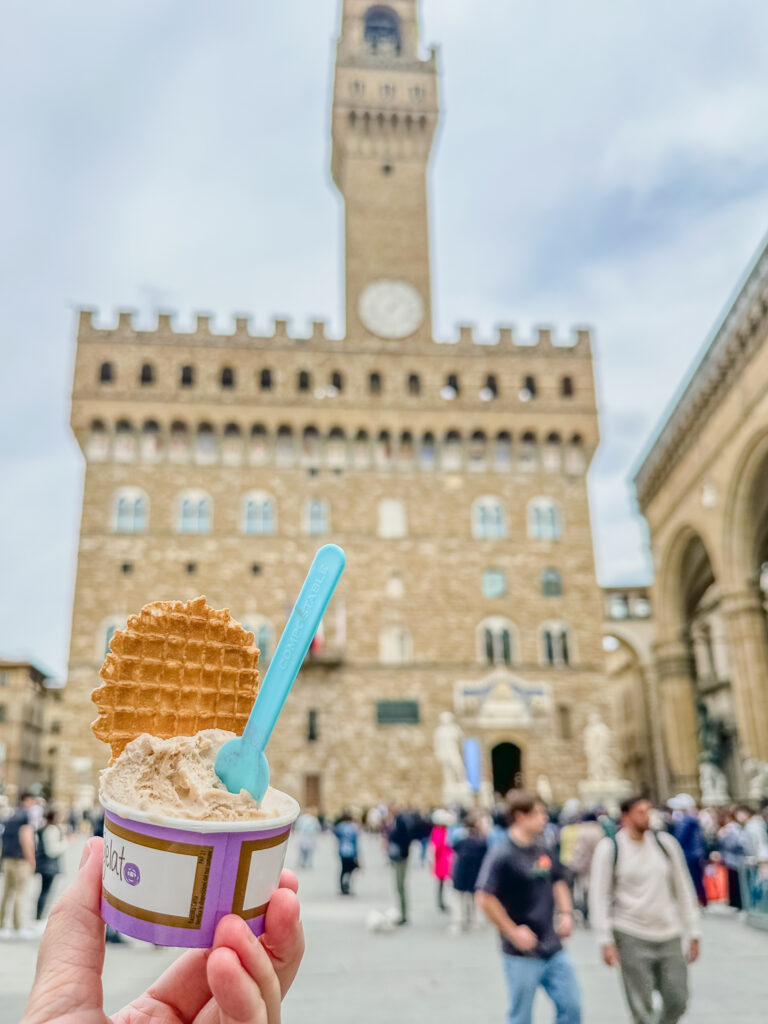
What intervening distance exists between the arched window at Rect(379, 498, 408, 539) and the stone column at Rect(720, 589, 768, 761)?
1182cm

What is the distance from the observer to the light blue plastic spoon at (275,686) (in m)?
1.51

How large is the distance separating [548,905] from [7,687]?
52545 mm

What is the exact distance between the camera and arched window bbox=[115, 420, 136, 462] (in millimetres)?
30625

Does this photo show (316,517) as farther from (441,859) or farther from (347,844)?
(441,859)

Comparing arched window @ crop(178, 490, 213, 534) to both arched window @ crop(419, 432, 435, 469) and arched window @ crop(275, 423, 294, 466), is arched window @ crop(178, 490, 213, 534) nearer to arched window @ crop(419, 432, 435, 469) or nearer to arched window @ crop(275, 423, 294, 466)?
arched window @ crop(275, 423, 294, 466)

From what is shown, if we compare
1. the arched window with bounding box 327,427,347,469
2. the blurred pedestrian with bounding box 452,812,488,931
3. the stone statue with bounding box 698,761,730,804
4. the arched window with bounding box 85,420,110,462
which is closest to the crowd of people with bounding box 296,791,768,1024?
the blurred pedestrian with bounding box 452,812,488,931

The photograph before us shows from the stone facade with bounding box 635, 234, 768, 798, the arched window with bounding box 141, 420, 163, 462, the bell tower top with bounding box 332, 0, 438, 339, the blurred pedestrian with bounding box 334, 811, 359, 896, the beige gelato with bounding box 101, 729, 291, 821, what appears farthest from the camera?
the bell tower top with bounding box 332, 0, 438, 339

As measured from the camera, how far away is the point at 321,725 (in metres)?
28.9

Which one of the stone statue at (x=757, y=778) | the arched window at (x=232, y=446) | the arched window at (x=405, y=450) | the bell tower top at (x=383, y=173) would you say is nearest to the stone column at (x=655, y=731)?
the stone statue at (x=757, y=778)

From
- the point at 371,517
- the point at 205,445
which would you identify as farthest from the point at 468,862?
the point at 205,445

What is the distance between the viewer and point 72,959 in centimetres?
136

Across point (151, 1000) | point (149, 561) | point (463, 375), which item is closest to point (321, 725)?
point (149, 561)

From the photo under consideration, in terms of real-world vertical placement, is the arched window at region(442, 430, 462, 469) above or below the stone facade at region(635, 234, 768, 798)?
above

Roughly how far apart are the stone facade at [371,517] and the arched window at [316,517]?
0.07 metres
